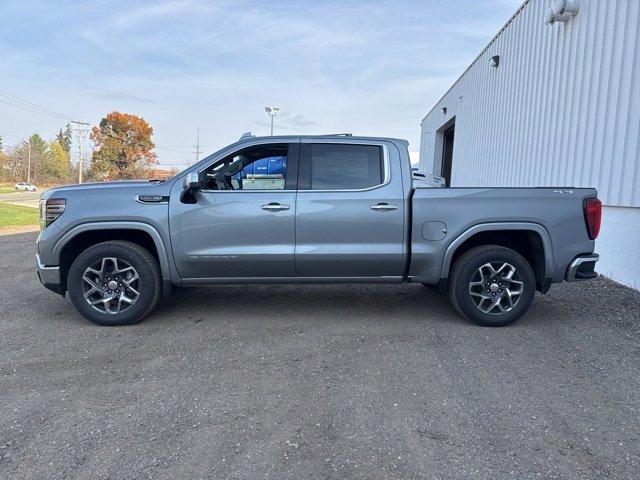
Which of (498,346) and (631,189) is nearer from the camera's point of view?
(498,346)

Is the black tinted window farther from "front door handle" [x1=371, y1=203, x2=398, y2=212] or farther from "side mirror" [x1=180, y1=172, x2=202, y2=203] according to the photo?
"side mirror" [x1=180, y1=172, x2=202, y2=203]

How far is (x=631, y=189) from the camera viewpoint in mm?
6777

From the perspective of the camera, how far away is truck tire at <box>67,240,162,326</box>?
16.0ft

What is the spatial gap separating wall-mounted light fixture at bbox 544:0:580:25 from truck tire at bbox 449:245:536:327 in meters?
5.67

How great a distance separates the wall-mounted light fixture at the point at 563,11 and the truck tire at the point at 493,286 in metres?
5.67

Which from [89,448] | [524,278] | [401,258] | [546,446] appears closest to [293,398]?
[89,448]

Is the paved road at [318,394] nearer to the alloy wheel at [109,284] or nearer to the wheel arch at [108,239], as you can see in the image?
the alloy wheel at [109,284]

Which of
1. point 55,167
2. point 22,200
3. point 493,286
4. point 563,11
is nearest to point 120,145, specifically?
point 22,200

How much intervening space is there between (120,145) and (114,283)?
52002mm

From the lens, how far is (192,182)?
4766 millimetres

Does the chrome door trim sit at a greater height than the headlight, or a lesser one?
lesser

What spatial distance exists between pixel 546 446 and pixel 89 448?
2709 mm

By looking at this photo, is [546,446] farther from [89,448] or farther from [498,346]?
[89,448]

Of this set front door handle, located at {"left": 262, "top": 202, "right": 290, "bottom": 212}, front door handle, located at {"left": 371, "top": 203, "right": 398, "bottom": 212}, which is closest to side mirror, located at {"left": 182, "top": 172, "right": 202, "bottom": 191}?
front door handle, located at {"left": 262, "top": 202, "right": 290, "bottom": 212}
